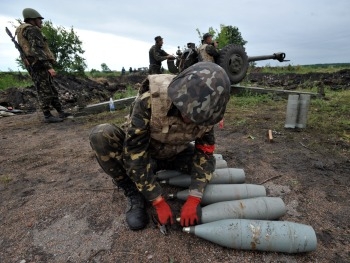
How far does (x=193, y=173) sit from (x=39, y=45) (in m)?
4.88

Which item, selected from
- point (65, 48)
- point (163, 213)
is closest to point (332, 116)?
point (163, 213)

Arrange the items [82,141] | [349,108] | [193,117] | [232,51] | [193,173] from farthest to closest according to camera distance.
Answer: [232,51] < [349,108] < [82,141] < [193,173] < [193,117]

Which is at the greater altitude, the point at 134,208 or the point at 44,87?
the point at 44,87

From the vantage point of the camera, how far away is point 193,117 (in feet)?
5.82

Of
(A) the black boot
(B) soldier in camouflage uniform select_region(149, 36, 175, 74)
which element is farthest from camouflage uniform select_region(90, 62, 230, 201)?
(B) soldier in camouflage uniform select_region(149, 36, 175, 74)

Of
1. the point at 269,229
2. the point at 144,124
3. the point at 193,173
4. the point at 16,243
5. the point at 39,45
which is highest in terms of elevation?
the point at 39,45

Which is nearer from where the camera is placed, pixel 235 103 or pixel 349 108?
pixel 349 108

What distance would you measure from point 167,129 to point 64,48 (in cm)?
1317

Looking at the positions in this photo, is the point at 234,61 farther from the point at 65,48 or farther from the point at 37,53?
the point at 65,48

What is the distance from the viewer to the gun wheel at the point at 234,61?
709 centimetres

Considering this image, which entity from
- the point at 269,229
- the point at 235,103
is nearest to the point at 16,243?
the point at 269,229

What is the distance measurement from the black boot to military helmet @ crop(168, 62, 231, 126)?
97cm

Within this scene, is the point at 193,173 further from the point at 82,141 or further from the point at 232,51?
the point at 232,51

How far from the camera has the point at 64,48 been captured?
43.4ft
